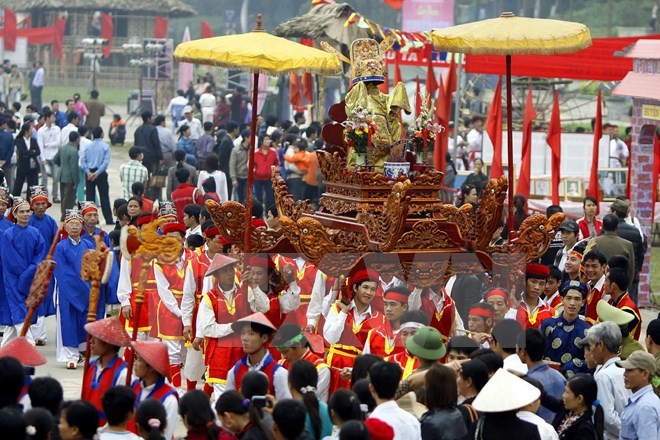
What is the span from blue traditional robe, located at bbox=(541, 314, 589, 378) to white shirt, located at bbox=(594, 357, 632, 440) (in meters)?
0.93

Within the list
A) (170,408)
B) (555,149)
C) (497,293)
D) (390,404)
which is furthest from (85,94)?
(390,404)

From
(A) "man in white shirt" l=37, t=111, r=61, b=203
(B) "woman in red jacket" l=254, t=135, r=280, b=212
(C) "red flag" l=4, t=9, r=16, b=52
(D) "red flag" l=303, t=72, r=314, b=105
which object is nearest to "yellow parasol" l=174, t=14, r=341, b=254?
(B) "woman in red jacket" l=254, t=135, r=280, b=212

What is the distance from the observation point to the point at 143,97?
3494 centimetres

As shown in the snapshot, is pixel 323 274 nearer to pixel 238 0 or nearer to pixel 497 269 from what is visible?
pixel 497 269

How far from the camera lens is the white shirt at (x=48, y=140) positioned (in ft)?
72.0

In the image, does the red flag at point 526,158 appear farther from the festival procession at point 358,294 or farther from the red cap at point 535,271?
the red cap at point 535,271

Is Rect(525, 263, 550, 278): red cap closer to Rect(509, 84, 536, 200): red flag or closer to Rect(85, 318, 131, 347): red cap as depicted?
Rect(85, 318, 131, 347): red cap

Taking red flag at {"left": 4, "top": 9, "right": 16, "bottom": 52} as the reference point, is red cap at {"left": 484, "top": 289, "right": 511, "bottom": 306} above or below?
below

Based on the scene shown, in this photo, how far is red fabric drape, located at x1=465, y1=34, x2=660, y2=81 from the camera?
17.1 meters

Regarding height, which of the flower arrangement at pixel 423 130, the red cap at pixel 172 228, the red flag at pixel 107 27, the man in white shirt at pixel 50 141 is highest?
the red flag at pixel 107 27

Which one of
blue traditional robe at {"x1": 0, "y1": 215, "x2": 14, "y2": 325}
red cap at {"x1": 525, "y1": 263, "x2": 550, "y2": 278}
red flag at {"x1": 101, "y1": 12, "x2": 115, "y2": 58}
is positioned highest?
red flag at {"x1": 101, "y1": 12, "x2": 115, "y2": 58}

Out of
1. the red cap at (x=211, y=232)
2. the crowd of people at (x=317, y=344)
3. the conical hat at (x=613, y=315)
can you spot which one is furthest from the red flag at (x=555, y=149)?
the conical hat at (x=613, y=315)

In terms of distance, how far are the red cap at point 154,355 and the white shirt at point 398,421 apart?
53.2 inches

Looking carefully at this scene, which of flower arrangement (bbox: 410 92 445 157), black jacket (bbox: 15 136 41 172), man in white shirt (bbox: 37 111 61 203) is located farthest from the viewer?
man in white shirt (bbox: 37 111 61 203)
